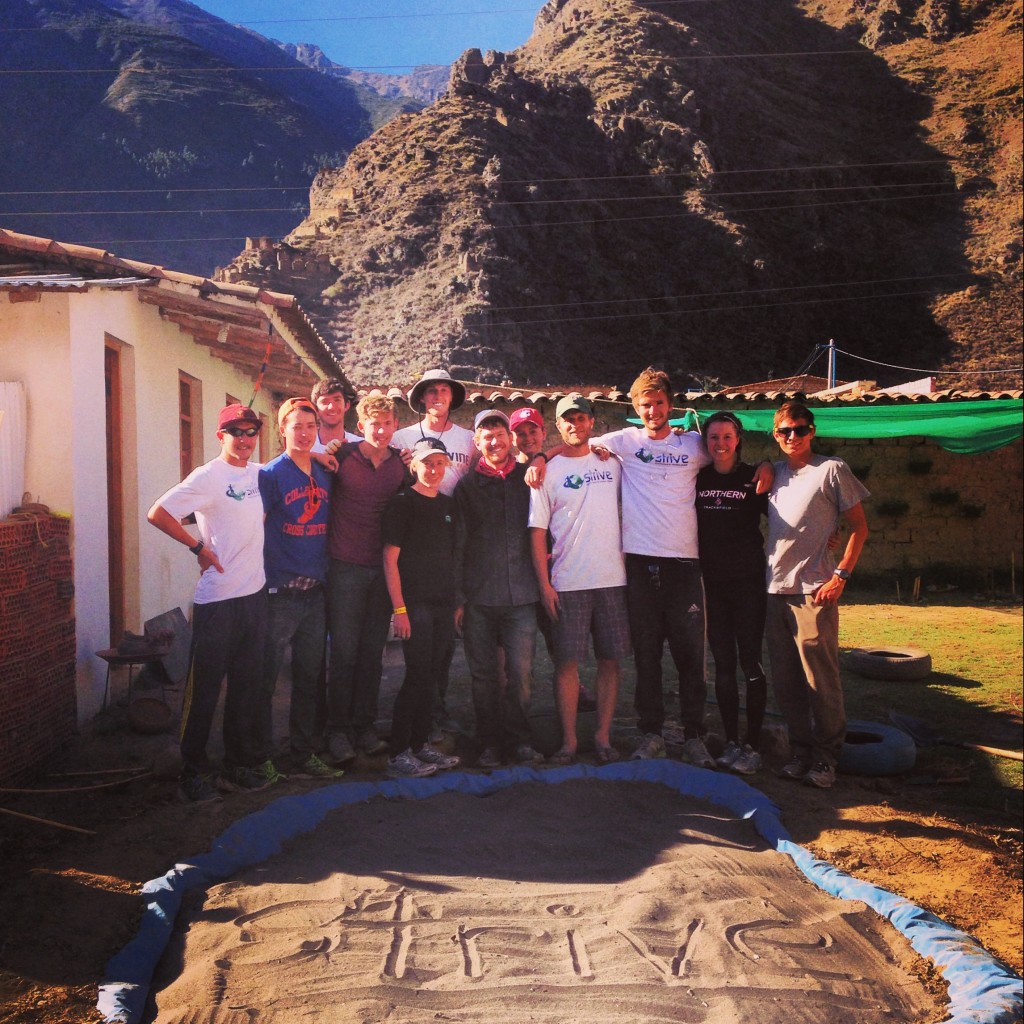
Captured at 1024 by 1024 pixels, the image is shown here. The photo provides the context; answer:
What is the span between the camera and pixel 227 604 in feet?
14.0

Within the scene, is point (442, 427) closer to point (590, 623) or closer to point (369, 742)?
point (590, 623)

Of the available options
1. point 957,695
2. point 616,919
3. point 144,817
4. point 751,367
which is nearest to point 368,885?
point 616,919

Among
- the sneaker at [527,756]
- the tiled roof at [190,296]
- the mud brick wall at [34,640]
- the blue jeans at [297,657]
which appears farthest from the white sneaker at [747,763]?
the tiled roof at [190,296]

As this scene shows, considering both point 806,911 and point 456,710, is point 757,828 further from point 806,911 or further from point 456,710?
point 456,710

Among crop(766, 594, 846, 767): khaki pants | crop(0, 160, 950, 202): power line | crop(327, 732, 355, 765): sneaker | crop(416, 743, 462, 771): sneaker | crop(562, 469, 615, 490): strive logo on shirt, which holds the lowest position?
crop(416, 743, 462, 771): sneaker

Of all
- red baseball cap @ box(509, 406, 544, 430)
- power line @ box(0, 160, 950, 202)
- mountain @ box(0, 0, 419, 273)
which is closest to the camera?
red baseball cap @ box(509, 406, 544, 430)

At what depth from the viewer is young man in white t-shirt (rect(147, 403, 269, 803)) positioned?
13.9 ft

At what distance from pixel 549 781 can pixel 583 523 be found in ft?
4.24

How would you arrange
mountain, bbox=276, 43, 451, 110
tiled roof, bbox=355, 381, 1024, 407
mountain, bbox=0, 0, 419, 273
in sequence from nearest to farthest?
tiled roof, bbox=355, 381, 1024, 407, mountain, bbox=0, 0, 419, 273, mountain, bbox=276, 43, 451, 110

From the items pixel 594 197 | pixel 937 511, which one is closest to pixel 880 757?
pixel 937 511

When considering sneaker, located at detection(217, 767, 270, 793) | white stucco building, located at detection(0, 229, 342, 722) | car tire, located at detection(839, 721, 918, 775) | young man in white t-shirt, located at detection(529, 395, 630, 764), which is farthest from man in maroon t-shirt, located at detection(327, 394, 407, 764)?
car tire, located at detection(839, 721, 918, 775)

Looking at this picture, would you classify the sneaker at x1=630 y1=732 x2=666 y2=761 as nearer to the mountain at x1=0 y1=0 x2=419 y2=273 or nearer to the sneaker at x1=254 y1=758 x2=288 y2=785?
the sneaker at x1=254 y1=758 x2=288 y2=785

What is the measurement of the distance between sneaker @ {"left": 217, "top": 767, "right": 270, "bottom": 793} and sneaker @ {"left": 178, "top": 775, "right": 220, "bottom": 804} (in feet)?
0.20

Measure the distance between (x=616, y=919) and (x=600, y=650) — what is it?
170 centimetres
